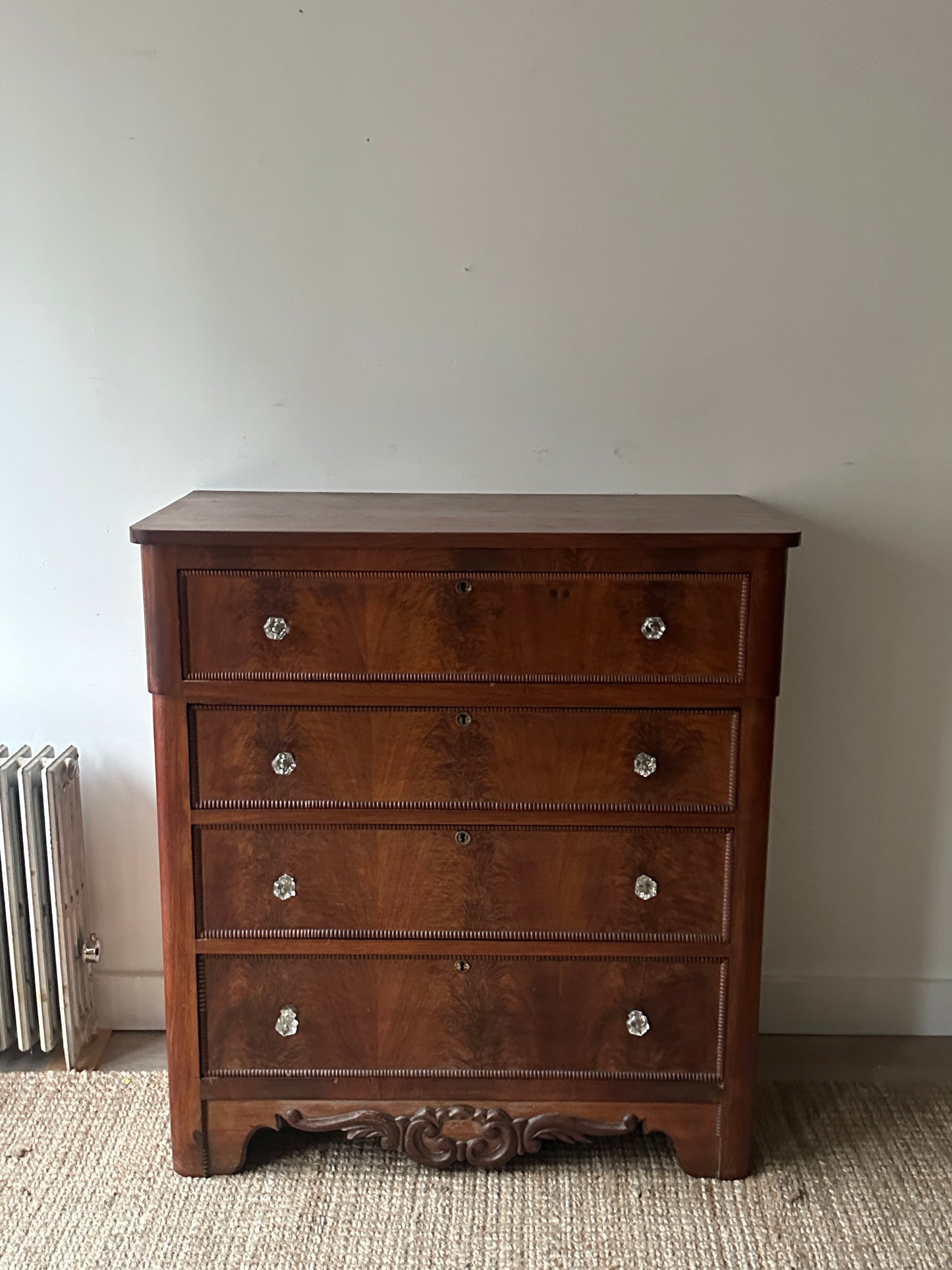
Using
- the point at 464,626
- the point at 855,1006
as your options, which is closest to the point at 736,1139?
the point at 855,1006

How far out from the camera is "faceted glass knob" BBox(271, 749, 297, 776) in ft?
5.84

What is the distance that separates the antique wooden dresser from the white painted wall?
0.31 m

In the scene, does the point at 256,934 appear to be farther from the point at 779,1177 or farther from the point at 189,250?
the point at 189,250

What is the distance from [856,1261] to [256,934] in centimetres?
109

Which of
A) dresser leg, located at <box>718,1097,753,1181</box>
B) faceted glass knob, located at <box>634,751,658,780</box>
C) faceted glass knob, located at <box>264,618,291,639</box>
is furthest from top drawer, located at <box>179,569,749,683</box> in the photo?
dresser leg, located at <box>718,1097,753,1181</box>

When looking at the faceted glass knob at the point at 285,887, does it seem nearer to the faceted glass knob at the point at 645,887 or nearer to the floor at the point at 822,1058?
the faceted glass knob at the point at 645,887

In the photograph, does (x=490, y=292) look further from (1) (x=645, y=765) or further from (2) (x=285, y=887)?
(2) (x=285, y=887)

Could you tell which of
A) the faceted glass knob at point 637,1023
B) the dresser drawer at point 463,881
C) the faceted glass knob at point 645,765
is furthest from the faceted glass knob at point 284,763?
the faceted glass knob at point 637,1023

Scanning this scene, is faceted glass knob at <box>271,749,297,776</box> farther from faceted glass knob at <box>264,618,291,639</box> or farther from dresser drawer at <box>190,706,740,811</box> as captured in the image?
faceted glass knob at <box>264,618,291,639</box>

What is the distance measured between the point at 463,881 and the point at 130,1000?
98cm

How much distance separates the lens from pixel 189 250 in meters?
2.09

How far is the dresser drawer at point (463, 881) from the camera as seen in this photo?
1.82 meters

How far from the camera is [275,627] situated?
1720 mm

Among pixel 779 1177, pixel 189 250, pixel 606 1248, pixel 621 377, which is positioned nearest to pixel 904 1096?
pixel 779 1177
